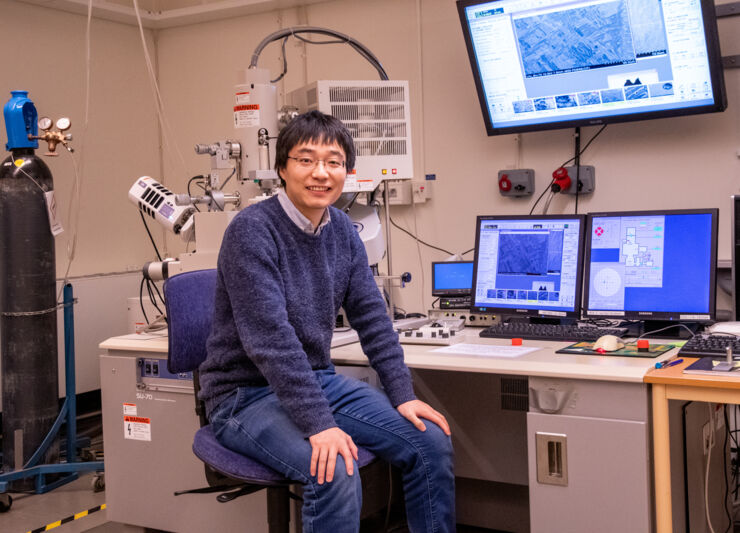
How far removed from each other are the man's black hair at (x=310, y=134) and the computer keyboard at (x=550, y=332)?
0.82m

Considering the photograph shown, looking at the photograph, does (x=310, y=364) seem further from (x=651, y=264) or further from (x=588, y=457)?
(x=651, y=264)

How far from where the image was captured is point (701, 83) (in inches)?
111

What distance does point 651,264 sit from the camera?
2.29 m

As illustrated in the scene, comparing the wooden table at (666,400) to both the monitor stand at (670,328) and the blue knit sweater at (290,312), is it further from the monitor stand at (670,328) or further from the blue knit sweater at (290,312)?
the blue knit sweater at (290,312)

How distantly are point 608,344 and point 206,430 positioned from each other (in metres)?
1.04

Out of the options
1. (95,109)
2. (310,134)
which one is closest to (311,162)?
(310,134)

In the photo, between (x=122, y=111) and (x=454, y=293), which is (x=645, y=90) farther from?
(x=122, y=111)

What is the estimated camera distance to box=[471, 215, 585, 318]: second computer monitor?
242cm

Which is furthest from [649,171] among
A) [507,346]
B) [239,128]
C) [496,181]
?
[239,128]

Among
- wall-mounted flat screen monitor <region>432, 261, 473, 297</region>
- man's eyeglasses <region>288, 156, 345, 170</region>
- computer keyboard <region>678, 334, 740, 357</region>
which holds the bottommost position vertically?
computer keyboard <region>678, 334, 740, 357</region>

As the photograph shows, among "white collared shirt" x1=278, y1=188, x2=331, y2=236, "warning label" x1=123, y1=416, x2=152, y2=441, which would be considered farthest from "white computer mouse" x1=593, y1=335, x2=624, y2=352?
"warning label" x1=123, y1=416, x2=152, y2=441

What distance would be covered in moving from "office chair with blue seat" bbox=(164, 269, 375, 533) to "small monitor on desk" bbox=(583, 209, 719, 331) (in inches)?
39.5

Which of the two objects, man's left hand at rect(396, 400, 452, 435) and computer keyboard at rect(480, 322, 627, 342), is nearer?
man's left hand at rect(396, 400, 452, 435)

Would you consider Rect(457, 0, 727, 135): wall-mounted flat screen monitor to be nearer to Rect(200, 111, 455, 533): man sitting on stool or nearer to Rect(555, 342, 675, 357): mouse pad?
Rect(555, 342, 675, 357): mouse pad
